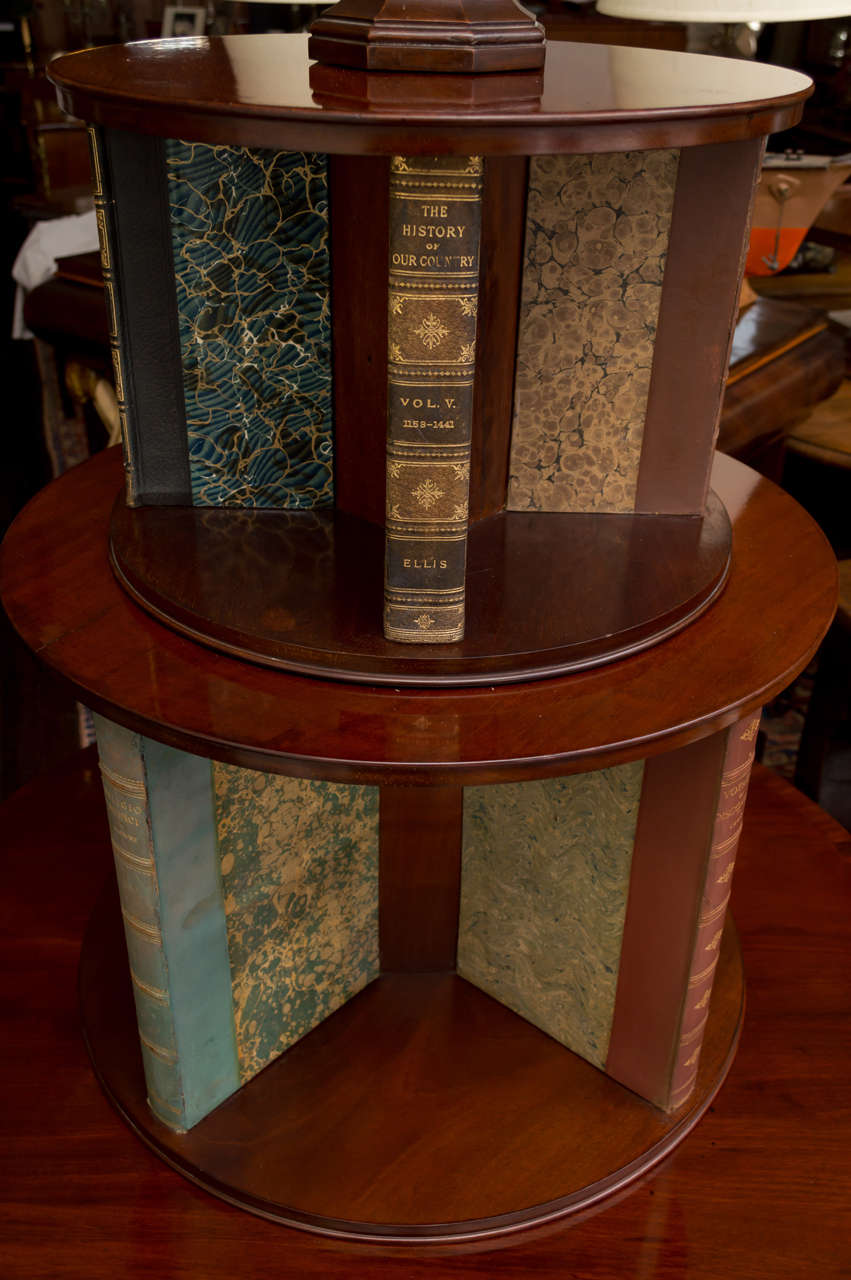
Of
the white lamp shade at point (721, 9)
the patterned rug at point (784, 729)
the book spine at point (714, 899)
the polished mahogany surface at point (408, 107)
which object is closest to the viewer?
the polished mahogany surface at point (408, 107)

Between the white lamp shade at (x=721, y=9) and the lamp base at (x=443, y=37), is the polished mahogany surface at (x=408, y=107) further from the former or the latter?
the white lamp shade at (x=721, y=9)

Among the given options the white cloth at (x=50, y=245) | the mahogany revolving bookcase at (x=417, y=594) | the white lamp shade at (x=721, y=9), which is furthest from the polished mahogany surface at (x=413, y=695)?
the white cloth at (x=50, y=245)

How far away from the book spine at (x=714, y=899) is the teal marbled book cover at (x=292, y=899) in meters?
0.35

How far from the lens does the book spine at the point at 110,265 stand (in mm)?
875

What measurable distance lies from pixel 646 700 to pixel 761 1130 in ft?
1.79

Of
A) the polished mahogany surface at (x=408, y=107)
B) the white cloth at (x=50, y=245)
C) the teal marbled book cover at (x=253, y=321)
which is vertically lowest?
the white cloth at (x=50, y=245)

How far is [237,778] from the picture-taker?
1015mm

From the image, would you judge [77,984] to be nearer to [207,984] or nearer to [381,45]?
[207,984]

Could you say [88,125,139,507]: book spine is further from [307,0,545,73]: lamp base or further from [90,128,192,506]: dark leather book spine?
[307,0,545,73]: lamp base

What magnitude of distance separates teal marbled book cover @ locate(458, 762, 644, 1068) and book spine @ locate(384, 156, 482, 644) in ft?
0.97

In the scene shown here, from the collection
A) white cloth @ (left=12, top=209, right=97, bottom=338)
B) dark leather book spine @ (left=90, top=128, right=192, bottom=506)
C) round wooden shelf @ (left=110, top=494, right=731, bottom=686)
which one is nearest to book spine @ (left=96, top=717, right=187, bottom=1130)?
round wooden shelf @ (left=110, top=494, right=731, bottom=686)

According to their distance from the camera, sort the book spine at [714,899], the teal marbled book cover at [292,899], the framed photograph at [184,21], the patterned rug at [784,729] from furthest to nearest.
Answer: the framed photograph at [184,21], the patterned rug at [784,729], the teal marbled book cover at [292,899], the book spine at [714,899]

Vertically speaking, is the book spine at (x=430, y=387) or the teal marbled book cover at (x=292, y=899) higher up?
the book spine at (x=430, y=387)

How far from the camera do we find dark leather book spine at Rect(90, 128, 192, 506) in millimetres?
883
